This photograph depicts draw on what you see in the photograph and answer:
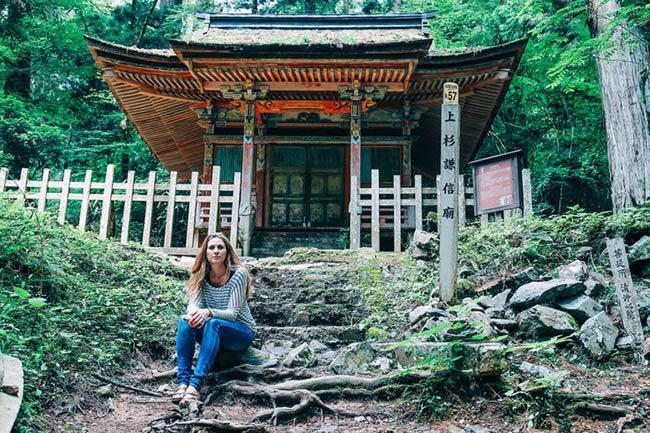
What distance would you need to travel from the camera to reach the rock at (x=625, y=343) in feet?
14.1

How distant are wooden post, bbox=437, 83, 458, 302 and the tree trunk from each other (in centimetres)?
375

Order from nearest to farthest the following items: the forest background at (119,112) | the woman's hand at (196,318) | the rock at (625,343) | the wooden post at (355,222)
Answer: the woman's hand at (196,318)
the rock at (625,343)
the wooden post at (355,222)
the forest background at (119,112)

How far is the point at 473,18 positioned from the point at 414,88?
6.59 metres

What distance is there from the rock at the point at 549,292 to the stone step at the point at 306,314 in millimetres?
1811

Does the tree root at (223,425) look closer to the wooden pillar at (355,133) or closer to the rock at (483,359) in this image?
the rock at (483,359)

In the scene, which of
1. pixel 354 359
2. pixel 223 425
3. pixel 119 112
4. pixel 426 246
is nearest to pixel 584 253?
pixel 426 246

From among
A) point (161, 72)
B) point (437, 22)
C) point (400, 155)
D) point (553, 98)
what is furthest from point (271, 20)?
point (553, 98)

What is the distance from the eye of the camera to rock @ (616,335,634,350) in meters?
4.30

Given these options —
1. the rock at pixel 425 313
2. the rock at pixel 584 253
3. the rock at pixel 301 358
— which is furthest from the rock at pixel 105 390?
the rock at pixel 584 253

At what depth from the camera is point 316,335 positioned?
533 cm

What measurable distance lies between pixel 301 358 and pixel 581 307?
8.84 ft

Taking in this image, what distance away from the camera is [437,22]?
56.6 feet

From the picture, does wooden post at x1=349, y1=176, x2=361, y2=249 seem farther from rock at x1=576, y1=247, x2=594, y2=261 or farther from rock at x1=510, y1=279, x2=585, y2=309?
rock at x1=510, y1=279, x2=585, y2=309

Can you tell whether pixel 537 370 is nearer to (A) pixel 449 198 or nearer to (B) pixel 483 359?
(B) pixel 483 359
